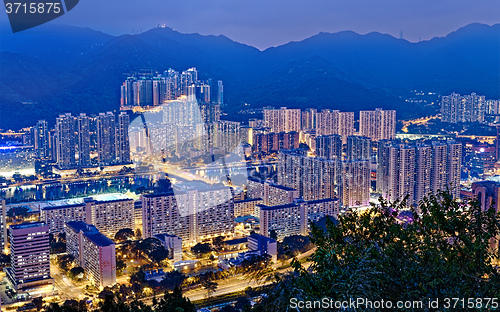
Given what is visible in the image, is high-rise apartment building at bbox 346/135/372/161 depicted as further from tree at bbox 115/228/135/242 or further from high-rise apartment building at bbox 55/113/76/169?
high-rise apartment building at bbox 55/113/76/169

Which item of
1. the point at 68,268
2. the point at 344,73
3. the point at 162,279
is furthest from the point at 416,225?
the point at 344,73

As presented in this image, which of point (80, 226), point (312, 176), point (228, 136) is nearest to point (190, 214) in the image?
point (80, 226)

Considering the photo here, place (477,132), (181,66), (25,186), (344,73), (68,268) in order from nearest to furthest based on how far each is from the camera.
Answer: (68,268) → (25,186) → (477,132) → (181,66) → (344,73)

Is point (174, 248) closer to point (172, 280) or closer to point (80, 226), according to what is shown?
point (172, 280)

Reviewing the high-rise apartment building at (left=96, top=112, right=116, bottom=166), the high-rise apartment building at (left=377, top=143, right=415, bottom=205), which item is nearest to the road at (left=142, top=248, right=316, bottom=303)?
the high-rise apartment building at (left=377, top=143, right=415, bottom=205)

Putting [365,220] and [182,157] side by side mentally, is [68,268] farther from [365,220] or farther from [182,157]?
[182,157]

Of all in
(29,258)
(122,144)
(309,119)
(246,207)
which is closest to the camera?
(29,258)

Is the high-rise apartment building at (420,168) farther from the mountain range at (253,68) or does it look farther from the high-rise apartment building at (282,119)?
the mountain range at (253,68)
